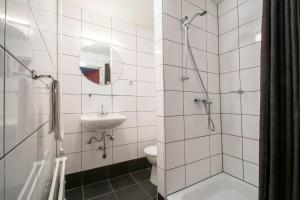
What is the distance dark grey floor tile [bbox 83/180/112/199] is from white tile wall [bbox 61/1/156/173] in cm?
22

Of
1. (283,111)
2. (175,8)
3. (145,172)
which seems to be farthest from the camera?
(145,172)

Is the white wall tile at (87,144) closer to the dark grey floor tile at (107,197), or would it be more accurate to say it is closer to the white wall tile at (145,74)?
the dark grey floor tile at (107,197)

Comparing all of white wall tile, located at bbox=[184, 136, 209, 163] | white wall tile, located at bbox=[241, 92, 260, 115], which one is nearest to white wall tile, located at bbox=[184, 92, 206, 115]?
white wall tile, located at bbox=[184, 136, 209, 163]

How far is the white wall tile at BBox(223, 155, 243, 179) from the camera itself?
4.60 ft

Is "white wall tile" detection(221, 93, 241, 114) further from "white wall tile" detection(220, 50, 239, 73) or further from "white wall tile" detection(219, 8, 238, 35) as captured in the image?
"white wall tile" detection(219, 8, 238, 35)

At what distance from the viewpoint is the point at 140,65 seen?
2406mm

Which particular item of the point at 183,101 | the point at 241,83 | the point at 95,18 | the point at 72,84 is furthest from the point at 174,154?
the point at 95,18

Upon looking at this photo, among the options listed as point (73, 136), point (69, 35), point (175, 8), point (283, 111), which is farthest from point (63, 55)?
point (283, 111)

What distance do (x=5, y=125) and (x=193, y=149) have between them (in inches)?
51.1

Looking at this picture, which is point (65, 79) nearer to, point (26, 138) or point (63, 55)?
point (63, 55)

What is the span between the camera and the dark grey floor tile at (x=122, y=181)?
1867mm

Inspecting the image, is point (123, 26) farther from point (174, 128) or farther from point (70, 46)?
point (174, 128)

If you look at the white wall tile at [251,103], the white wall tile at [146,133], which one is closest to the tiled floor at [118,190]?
the white wall tile at [146,133]

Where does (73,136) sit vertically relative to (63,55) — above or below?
below
